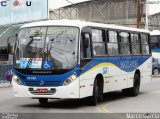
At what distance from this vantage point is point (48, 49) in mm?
16500

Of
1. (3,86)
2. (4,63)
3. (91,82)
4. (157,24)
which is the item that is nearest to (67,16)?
(157,24)

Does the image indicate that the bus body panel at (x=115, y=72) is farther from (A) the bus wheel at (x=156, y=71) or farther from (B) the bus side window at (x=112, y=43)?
(A) the bus wheel at (x=156, y=71)

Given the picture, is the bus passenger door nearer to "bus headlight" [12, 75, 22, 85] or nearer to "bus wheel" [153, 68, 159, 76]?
"bus headlight" [12, 75, 22, 85]

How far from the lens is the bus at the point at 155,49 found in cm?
4547

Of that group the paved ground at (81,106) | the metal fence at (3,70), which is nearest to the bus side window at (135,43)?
the paved ground at (81,106)

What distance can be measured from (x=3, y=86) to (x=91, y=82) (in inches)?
531

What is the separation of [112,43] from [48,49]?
3.64 meters

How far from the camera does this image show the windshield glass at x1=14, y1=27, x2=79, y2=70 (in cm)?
1630

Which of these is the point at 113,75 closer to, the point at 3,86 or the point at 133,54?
the point at 133,54

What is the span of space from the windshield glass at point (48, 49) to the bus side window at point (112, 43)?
2.75 m

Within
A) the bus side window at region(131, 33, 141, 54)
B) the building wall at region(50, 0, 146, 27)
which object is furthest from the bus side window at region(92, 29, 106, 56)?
the building wall at region(50, 0, 146, 27)

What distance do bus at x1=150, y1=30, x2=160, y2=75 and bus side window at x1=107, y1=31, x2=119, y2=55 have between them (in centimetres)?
2587

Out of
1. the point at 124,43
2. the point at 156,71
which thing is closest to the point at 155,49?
the point at 156,71

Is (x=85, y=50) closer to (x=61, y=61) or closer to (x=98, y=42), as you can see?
(x=61, y=61)
